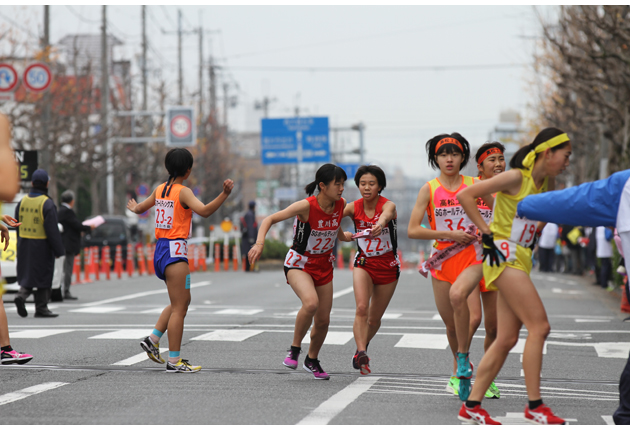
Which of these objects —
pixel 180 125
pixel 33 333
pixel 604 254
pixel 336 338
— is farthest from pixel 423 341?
pixel 180 125

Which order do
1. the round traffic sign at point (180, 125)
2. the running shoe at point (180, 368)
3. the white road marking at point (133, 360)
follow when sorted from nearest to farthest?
the running shoe at point (180, 368) → the white road marking at point (133, 360) → the round traffic sign at point (180, 125)

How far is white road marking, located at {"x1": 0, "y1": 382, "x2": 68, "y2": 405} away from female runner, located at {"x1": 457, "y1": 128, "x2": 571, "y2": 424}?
3128mm

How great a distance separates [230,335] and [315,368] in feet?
12.1

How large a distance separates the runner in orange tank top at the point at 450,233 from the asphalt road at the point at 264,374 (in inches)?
21.7

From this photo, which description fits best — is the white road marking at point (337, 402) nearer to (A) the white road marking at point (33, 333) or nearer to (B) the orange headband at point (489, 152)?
(B) the orange headband at point (489, 152)

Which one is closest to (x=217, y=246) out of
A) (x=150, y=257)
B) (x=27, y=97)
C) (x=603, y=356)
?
(x=150, y=257)

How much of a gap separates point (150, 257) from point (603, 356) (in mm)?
21704

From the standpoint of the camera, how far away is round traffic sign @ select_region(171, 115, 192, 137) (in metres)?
41.6

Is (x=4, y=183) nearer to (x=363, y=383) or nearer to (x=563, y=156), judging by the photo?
(x=563, y=156)

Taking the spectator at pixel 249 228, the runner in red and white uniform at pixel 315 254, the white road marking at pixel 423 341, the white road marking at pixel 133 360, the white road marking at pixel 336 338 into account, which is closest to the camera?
the runner in red and white uniform at pixel 315 254

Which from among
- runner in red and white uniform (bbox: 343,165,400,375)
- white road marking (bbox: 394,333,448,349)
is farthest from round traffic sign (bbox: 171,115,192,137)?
runner in red and white uniform (bbox: 343,165,400,375)

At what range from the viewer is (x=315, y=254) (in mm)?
8078

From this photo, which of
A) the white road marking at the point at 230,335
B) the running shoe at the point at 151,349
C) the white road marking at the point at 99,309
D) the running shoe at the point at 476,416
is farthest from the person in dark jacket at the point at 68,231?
the running shoe at the point at 476,416

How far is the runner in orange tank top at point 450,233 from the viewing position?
6.89 meters
